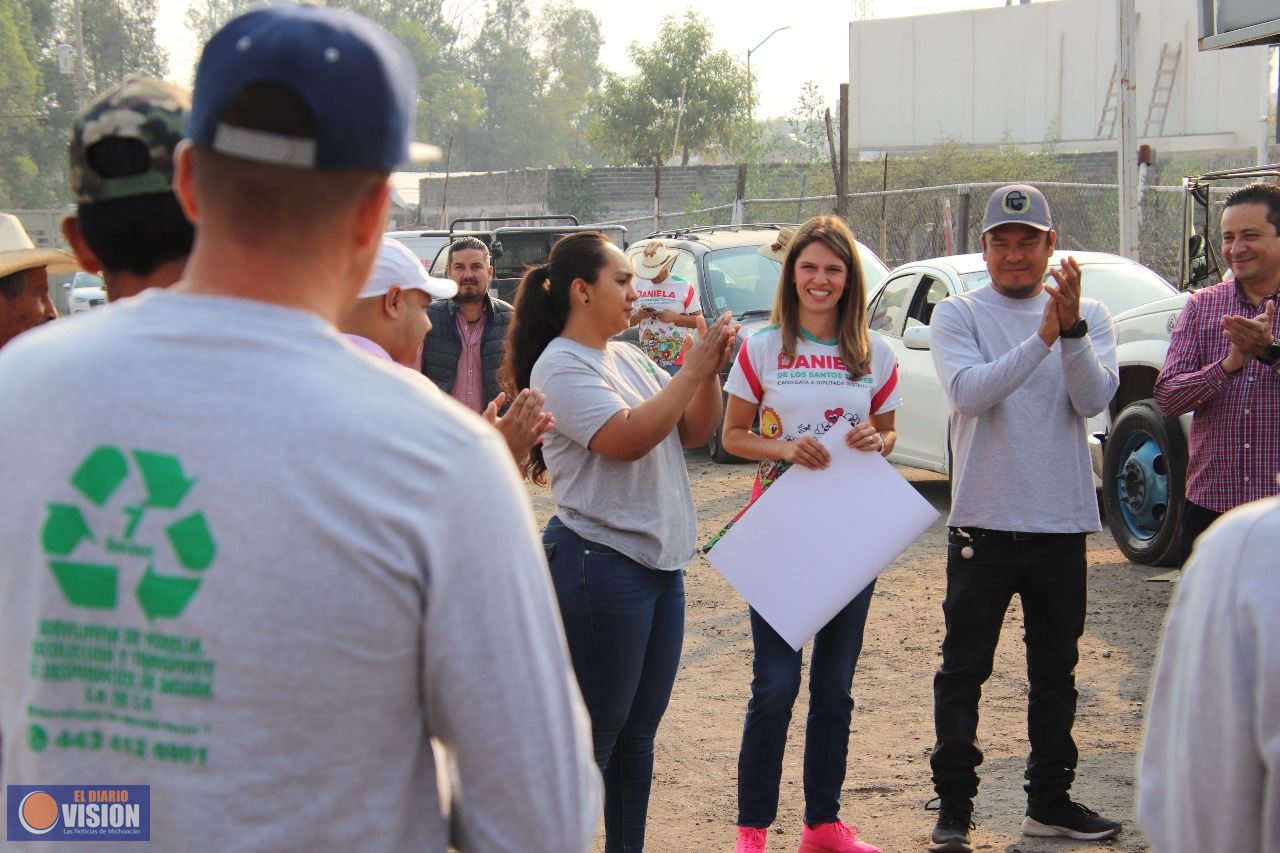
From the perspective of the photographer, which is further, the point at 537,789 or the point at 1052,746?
the point at 1052,746

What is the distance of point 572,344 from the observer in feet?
13.6

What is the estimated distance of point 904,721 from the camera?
6.11m

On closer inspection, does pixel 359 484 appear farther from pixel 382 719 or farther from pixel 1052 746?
pixel 1052 746

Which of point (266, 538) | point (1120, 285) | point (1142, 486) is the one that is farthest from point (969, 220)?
point (266, 538)

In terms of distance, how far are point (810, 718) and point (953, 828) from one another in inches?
23.6

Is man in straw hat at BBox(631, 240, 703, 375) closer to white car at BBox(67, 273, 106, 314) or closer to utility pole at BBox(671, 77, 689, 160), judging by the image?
white car at BBox(67, 273, 106, 314)

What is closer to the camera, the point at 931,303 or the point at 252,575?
the point at 252,575

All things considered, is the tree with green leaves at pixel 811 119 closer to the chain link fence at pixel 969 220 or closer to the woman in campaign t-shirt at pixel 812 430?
the chain link fence at pixel 969 220

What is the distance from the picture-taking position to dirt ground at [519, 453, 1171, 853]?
197 inches

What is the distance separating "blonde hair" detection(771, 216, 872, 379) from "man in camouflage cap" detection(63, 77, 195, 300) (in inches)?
111

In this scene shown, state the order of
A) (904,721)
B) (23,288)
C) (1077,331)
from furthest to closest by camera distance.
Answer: (904,721), (1077,331), (23,288)

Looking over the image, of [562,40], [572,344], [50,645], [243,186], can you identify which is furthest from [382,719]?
[562,40]

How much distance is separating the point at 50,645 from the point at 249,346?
1.31 feet

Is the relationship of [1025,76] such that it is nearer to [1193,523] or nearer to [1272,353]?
[1193,523]
